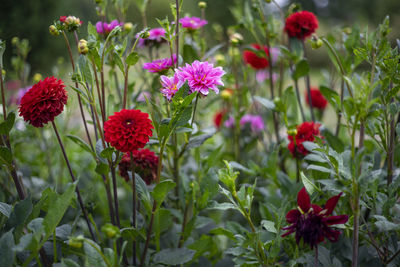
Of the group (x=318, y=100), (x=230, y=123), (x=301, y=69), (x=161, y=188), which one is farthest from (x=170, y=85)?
(x=318, y=100)

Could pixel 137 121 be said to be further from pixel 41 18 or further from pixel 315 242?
pixel 41 18

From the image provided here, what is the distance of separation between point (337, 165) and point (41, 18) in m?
2.96

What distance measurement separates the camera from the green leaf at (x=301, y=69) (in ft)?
3.00

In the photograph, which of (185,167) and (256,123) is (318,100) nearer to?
(256,123)

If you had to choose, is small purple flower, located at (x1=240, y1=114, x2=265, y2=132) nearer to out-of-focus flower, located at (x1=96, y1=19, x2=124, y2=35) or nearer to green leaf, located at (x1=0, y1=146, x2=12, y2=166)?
out-of-focus flower, located at (x1=96, y1=19, x2=124, y2=35)

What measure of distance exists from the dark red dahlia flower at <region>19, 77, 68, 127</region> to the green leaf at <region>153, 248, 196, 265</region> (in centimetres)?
35

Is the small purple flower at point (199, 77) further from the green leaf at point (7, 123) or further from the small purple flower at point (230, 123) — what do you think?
the small purple flower at point (230, 123)

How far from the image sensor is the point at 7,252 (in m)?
0.51

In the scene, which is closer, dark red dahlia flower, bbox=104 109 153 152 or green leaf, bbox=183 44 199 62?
dark red dahlia flower, bbox=104 109 153 152

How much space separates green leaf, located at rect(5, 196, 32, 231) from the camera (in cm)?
59

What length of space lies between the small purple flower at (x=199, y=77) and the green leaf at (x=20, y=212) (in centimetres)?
34

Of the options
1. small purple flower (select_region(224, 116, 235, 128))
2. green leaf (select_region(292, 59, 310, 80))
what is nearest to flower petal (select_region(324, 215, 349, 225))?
green leaf (select_region(292, 59, 310, 80))

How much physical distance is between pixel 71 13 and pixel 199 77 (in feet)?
1.78

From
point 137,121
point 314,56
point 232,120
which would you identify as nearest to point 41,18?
point 232,120
